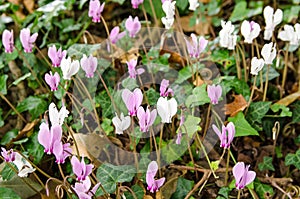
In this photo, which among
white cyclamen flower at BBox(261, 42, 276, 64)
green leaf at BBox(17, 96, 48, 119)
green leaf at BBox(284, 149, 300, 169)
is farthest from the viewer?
green leaf at BBox(17, 96, 48, 119)

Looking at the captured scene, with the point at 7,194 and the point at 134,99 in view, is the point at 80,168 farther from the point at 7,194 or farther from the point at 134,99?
the point at 7,194

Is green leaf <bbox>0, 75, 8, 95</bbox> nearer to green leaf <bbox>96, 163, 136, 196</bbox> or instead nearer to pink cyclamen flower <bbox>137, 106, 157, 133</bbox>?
green leaf <bbox>96, 163, 136, 196</bbox>

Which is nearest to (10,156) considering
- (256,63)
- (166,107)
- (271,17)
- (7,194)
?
(7,194)

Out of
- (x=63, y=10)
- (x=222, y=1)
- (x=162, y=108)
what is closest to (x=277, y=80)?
(x=222, y=1)

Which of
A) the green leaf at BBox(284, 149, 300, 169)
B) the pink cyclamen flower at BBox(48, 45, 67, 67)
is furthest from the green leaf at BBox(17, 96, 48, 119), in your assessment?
the green leaf at BBox(284, 149, 300, 169)

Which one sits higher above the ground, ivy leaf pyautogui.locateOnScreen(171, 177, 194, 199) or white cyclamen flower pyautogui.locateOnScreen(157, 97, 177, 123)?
white cyclamen flower pyautogui.locateOnScreen(157, 97, 177, 123)

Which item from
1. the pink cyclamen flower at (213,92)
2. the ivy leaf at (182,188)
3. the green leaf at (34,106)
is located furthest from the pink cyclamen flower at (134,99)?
the green leaf at (34,106)

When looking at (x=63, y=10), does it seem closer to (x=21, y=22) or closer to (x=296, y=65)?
(x=21, y=22)
